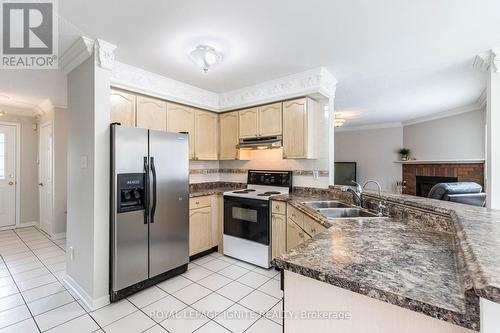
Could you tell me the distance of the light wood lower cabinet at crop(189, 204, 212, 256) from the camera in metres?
3.11

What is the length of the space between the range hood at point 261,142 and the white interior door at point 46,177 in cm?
350

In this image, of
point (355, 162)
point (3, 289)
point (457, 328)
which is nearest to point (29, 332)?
point (3, 289)

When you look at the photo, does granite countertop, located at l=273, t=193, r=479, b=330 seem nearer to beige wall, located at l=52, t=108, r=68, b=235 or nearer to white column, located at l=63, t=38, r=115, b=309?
white column, located at l=63, t=38, r=115, b=309

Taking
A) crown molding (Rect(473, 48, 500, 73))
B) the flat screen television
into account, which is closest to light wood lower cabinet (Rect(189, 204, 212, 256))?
crown molding (Rect(473, 48, 500, 73))

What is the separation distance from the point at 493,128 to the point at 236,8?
8.30ft

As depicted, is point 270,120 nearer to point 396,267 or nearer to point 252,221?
point 252,221

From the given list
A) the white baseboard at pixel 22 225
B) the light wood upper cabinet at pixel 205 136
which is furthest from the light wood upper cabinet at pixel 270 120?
the white baseboard at pixel 22 225

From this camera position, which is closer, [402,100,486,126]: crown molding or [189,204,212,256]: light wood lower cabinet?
[189,204,212,256]: light wood lower cabinet

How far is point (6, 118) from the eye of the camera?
14.8 feet

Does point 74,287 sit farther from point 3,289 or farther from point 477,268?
point 477,268

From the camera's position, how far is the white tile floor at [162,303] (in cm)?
189

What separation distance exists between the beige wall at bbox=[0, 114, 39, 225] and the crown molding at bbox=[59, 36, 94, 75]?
10.8ft

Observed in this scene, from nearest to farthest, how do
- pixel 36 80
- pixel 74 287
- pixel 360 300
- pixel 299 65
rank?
pixel 360 300 → pixel 74 287 → pixel 299 65 → pixel 36 80

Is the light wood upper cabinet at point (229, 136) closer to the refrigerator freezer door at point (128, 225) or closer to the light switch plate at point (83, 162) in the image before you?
the refrigerator freezer door at point (128, 225)
